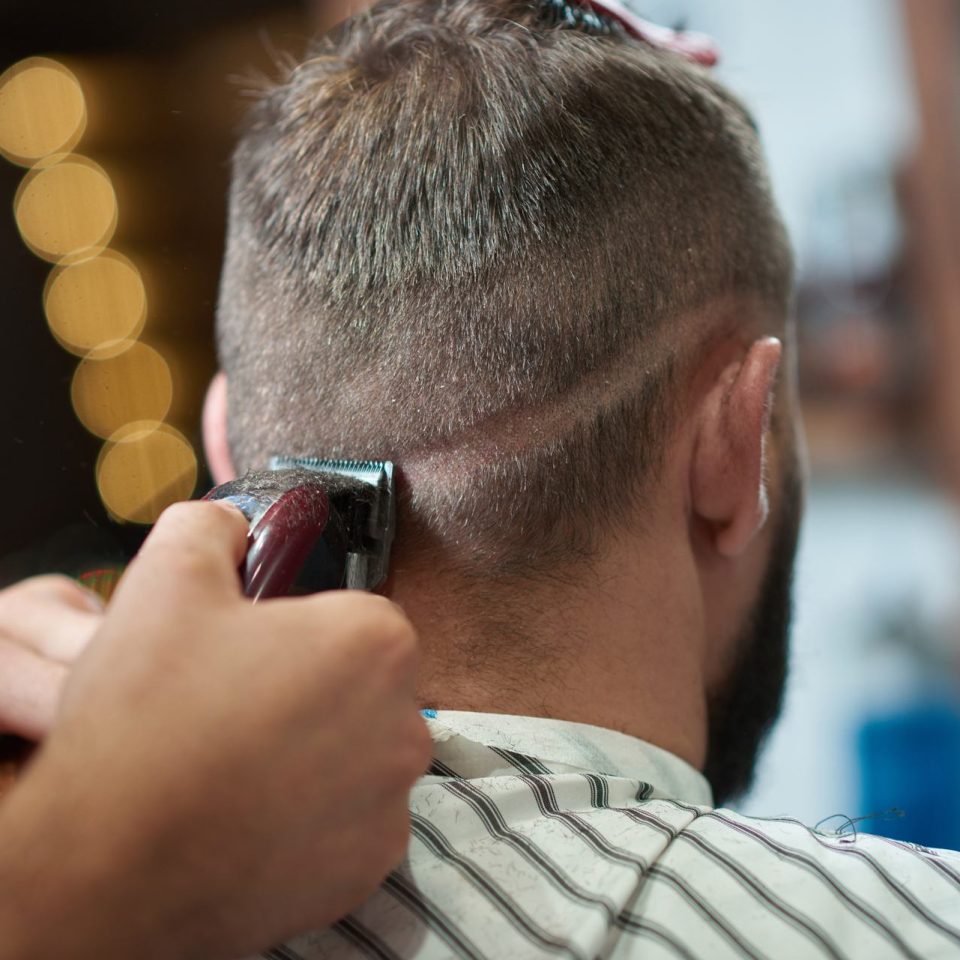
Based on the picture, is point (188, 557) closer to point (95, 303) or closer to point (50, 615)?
point (50, 615)

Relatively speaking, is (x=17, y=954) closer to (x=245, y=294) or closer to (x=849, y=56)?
(x=245, y=294)

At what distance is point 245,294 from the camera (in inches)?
37.7

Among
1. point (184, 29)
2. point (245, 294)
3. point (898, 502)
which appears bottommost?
point (898, 502)

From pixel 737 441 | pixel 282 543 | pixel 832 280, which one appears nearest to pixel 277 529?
pixel 282 543

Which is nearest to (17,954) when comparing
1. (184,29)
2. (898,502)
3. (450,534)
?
(450,534)

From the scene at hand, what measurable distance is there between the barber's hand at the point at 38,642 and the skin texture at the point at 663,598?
24 centimetres

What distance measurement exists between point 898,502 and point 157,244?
2.66 metres

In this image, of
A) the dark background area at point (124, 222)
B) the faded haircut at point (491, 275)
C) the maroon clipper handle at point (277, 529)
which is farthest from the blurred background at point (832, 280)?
the maroon clipper handle at point (277, 529)

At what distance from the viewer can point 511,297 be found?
824 millimetres

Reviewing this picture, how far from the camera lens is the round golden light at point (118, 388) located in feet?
2.70

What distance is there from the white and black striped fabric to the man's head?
154 mm

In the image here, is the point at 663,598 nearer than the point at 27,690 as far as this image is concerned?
No

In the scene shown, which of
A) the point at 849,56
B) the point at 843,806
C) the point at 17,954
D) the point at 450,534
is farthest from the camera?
the point at 849,56

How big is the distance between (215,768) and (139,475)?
41cm
